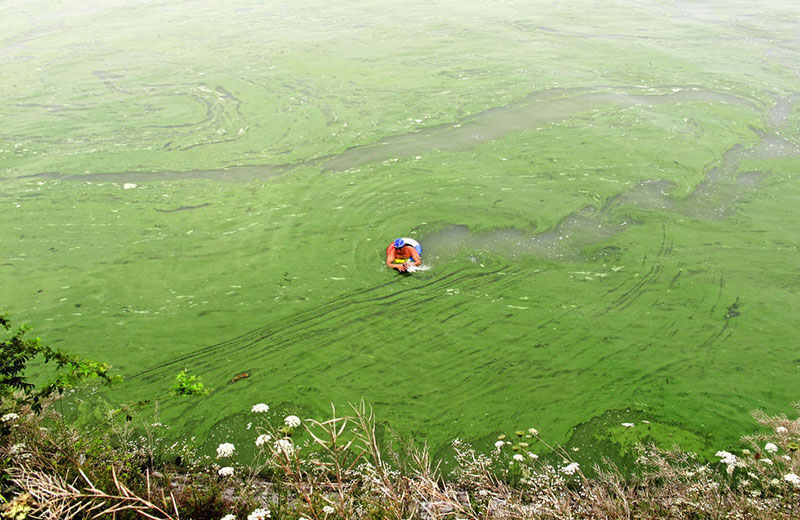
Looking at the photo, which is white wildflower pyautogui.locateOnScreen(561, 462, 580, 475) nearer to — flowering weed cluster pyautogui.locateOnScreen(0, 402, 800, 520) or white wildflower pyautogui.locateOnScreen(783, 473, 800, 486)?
flowering weed cluster pyautogui.locateOnScreen(0, 402, 800, 520)

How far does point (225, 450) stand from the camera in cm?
283

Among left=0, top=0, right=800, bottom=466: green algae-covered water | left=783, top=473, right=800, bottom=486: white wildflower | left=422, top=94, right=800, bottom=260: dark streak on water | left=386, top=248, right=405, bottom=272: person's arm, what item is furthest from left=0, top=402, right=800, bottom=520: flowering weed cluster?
left=422, top=94, right=800, bottom=260: dark streak on water

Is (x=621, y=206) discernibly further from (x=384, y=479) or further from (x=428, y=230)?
(x=384, y=479)

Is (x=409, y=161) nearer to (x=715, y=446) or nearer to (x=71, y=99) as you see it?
(x=715, y=446)

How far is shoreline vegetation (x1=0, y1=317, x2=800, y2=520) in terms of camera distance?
205cm

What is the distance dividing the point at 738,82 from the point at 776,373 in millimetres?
6571

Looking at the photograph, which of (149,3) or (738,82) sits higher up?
(149,3)

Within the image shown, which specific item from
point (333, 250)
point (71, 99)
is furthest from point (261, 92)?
point (333, 250)

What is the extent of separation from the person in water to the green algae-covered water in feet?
0.34

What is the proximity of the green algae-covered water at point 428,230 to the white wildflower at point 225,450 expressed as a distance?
0.57 feet

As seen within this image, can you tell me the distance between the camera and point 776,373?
11.0 feet

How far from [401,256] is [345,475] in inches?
94.1

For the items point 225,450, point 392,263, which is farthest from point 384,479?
point 392,263

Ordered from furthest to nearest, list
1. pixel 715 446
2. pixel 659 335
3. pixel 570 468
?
pixel 659 335
pixel 715 446
pixel 570 468
